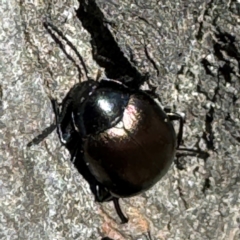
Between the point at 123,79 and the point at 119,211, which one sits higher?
the point at 123,79

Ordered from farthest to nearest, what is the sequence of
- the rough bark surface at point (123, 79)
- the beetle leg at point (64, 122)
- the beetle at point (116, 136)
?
1. the beetle at point (116, 136)
2. the beetle leg at point (64, 122)
3. the rough bark surface at point (123, 79)

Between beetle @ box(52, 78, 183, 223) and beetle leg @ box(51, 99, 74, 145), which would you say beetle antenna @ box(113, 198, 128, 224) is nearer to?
beetle @ box(52, 78, 183, 223)

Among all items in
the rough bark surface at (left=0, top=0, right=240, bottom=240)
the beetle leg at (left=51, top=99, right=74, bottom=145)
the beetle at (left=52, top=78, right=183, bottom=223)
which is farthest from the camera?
the beetle at (left=52, top=78, right=183, bottom=223)

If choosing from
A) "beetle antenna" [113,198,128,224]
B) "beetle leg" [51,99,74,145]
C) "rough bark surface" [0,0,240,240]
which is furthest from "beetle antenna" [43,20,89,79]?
"beetle antenna" [113,198,128,224]

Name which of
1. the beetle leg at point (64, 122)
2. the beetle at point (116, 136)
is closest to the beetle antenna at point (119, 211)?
the beetle at point (116, 136)

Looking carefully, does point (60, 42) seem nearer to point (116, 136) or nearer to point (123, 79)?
point (123, 79)

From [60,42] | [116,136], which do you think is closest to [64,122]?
[116,136]

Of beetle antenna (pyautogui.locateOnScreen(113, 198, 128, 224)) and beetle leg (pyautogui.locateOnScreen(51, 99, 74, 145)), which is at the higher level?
beetle leg (pyautogui.locateOnScreen(51, 99, 74, 145))

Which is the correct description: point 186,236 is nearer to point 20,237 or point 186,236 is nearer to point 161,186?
point 161,186

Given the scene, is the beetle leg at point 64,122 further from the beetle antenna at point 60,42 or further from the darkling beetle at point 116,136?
the beetle antenna at point 60,42
